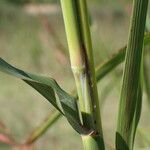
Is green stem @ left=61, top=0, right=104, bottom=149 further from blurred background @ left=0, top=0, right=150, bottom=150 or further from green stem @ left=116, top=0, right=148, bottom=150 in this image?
blurred background @ left=0, top=0, right=150, bottom=150

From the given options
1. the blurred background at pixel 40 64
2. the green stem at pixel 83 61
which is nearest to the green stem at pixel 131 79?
the green stem at pixel 83 61

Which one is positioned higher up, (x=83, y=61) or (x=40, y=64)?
(x=83, y=61)

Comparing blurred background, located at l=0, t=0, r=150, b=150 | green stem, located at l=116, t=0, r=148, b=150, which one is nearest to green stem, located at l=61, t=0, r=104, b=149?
green stem, located at l=116, t=0, r=148, b=150

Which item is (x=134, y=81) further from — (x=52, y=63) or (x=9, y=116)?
(x=52, y=63)

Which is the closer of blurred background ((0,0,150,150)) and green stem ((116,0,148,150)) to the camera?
green stem ((116,0,148,150))

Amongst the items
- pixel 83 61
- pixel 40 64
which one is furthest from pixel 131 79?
pixel 40 64

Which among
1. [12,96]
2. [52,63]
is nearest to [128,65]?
[12,96]

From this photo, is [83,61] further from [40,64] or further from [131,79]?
[40,64]
